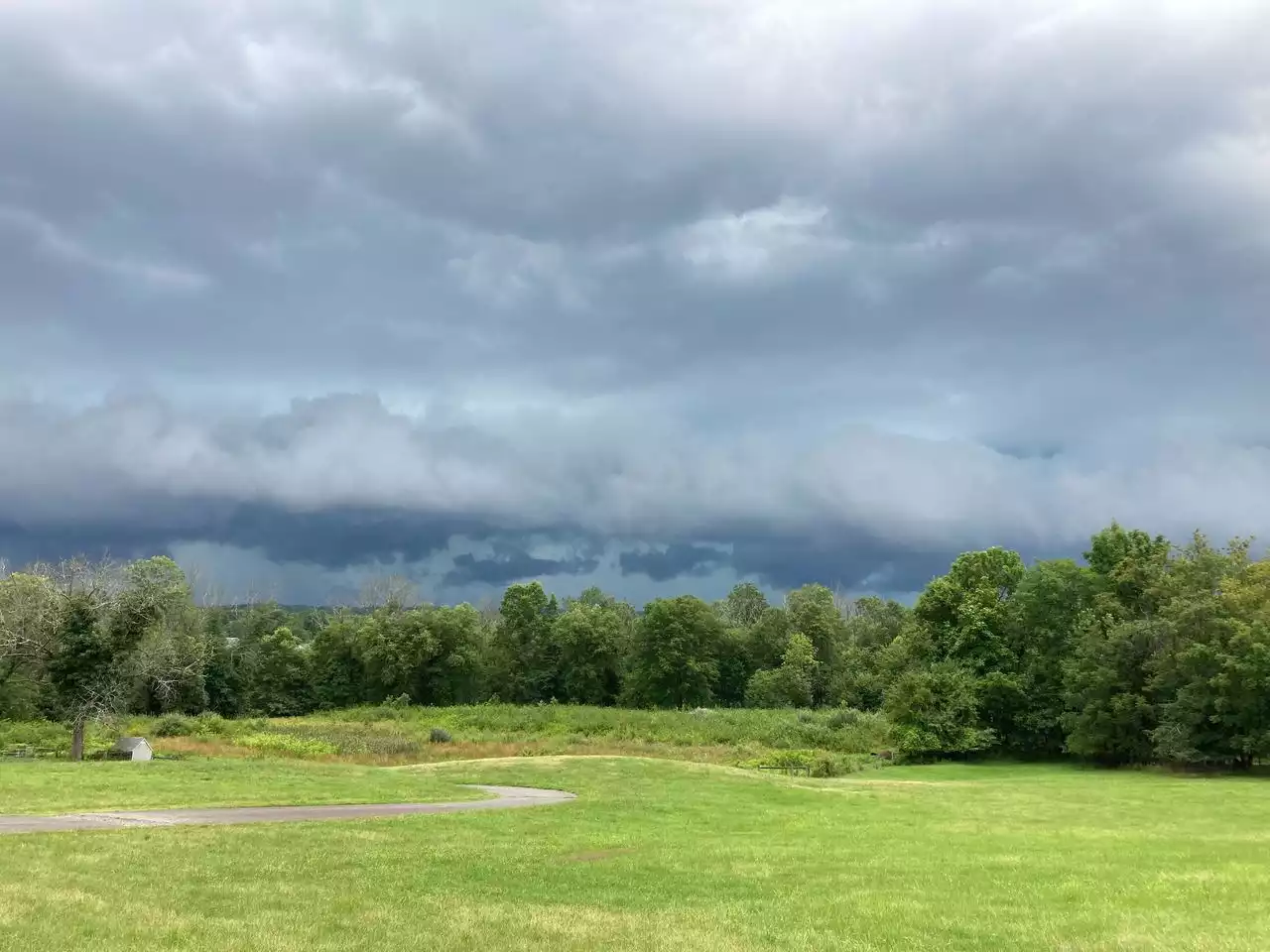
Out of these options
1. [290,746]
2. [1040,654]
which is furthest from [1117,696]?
[290,746]

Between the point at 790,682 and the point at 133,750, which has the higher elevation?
the point at 133,750

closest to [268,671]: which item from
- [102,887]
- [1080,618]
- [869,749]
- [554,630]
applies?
[554,630]

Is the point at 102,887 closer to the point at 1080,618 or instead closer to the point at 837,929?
the point at 837,929

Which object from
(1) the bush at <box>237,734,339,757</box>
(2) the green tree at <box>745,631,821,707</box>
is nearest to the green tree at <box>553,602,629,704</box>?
(2) the green tree at <box>745,631,821,707</box>

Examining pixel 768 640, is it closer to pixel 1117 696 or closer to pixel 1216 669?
pixel 1117 696

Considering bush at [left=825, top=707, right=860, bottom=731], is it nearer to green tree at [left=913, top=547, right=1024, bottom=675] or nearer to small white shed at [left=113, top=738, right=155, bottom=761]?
green tree at [left=913, top=547, right=1024, bottom=675]

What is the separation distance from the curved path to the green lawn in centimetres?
169

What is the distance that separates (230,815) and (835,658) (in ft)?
316

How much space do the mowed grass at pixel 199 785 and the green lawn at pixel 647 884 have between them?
126cm

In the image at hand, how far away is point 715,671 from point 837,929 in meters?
Result: 99.8

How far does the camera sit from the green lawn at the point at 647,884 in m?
11.9

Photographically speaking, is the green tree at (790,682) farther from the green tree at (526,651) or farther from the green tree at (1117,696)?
the green tree at (1117,696)

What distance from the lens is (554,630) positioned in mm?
116312

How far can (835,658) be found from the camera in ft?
371
